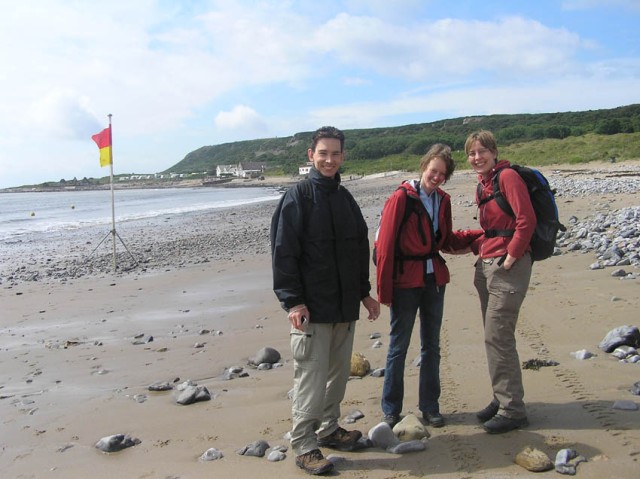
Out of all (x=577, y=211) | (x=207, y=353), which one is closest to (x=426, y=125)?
(x=577, y=211)

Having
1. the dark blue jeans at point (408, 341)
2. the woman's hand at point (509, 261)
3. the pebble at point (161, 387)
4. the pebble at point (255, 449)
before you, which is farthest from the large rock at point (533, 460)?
the pebble at point (161, 387)

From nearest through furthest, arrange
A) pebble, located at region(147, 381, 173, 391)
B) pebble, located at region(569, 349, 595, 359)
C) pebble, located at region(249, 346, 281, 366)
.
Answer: pebble, located at region(569, 349, 595, 359), pebble, located at region(147, 381, 173, 391), pebble, located at region(249, 346, 281, 366)

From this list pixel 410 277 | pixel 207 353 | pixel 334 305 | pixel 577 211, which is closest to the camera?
pixel 334 305

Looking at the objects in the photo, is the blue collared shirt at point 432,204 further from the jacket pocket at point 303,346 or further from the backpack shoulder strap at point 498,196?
the jacket pocket at point 303,346

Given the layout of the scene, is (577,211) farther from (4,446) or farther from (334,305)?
(4,446)

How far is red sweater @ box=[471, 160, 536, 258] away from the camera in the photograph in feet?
12.3

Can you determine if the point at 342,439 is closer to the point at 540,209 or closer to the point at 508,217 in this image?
the point at 508,217

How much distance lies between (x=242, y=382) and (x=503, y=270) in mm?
2983

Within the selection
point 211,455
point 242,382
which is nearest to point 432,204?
point 211,455

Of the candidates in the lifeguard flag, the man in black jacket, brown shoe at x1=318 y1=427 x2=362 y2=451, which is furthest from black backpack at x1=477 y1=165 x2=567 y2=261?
the lifeguard flag

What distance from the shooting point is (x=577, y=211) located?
16.5 m

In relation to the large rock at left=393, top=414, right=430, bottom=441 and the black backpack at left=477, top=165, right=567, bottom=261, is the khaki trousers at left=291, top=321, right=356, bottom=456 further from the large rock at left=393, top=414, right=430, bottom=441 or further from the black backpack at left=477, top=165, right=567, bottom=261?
the black backpack at left=477, top=165, right=567, bottom=261

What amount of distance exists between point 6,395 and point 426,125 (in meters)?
148

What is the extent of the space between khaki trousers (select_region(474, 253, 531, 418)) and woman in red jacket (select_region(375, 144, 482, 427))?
0.39 m
